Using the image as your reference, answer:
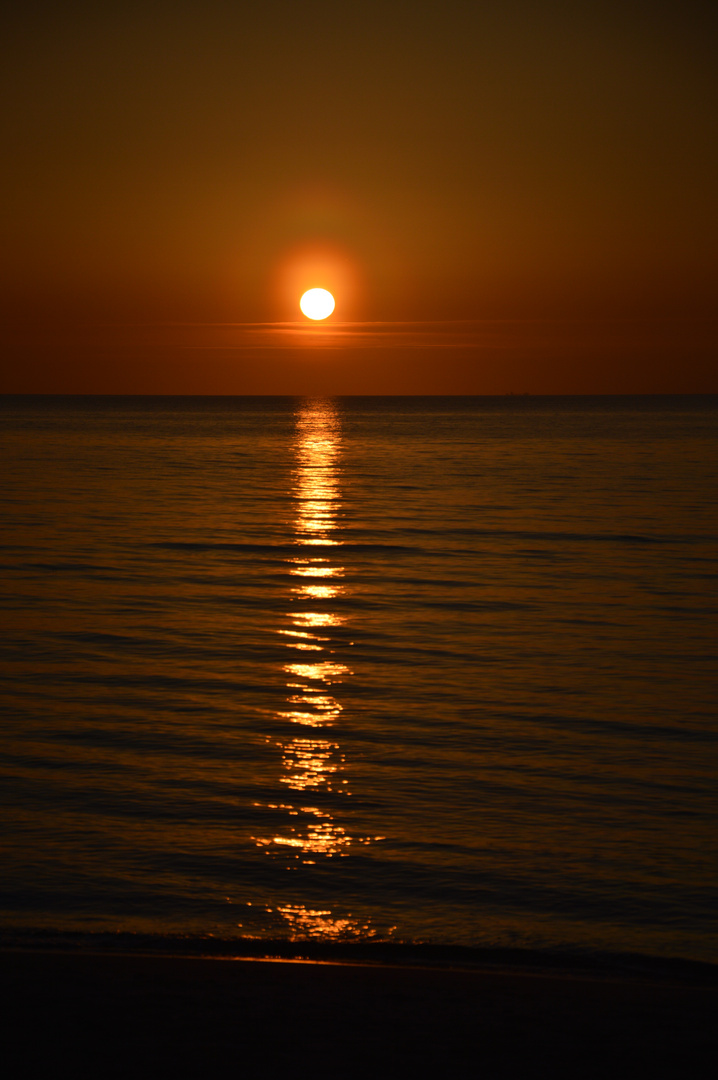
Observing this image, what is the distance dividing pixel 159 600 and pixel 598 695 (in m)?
7.73

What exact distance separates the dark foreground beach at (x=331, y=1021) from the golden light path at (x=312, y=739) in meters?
1.20

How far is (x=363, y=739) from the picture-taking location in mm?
9320

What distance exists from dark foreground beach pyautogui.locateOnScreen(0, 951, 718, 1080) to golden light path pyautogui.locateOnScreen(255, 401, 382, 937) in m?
1.20

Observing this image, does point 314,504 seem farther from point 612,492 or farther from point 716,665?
point 716,665

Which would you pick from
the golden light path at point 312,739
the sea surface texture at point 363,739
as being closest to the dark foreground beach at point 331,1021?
the sea surface texture at point 363,739

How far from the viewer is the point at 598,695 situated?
10.9m

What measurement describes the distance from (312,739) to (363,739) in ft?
1.46

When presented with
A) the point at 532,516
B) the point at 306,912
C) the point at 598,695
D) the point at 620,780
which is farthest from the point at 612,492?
the point at 306,912

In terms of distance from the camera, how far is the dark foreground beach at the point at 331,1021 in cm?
371

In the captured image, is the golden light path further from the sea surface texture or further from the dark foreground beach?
the dark foreground beach

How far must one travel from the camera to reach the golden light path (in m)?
6.65

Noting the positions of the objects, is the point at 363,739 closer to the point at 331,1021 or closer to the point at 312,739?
the point at 312,739

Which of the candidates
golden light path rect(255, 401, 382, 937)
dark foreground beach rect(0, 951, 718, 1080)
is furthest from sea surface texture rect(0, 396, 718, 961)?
dark foreground beach rect(0, 951, 718, 1080)

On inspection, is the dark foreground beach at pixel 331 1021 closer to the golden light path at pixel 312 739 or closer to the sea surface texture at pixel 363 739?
the sea surface texture at pixel 363 739
